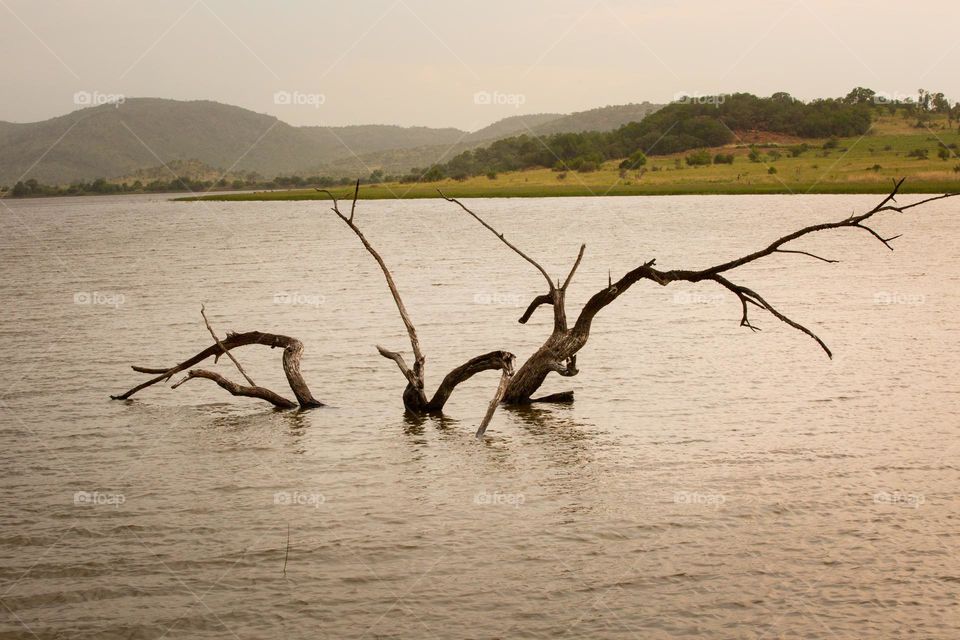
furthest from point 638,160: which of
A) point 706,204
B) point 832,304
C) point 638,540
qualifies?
point 638,540

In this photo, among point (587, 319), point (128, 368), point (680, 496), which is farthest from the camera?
point (128, 368)

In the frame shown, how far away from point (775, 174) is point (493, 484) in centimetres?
9752

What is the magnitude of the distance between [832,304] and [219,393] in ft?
57.8

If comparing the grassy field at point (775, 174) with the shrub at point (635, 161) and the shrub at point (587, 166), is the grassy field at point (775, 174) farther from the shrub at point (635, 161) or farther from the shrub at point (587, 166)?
the shrub at point (635, 161)

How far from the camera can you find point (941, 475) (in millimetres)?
12305

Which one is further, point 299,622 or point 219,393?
point 219,393

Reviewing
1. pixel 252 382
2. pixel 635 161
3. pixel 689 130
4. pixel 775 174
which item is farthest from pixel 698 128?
pixel 252 382

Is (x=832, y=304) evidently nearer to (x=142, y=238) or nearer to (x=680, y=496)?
(x=680, y=496)

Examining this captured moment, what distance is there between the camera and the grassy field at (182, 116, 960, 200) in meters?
89.9

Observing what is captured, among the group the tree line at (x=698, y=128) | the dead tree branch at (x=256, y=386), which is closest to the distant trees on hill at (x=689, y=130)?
the tree line at (x=698, y=128)

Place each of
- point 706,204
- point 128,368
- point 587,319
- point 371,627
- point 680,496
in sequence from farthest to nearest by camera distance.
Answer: point 706,204 < point 128,368 < point 587,319 < point 680,496 < point 371,627

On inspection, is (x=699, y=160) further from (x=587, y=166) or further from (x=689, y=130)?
(x=689, y=130)

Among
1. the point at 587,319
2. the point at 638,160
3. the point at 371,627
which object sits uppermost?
the point at 638,160

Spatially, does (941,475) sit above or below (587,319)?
below
